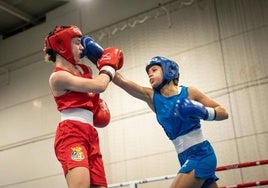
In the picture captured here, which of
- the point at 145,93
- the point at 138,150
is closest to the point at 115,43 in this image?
the point at 138,150

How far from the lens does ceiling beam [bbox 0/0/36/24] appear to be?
23.6ft

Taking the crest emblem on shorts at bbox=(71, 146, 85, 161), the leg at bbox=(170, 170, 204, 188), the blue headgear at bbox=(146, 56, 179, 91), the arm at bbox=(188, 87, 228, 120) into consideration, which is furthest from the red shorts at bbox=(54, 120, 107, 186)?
the arm at bbox=(188, 87, 228, 120)

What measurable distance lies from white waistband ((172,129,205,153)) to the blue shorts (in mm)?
27

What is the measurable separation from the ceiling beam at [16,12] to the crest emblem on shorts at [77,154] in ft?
18.6

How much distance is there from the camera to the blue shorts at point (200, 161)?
2.69 metres

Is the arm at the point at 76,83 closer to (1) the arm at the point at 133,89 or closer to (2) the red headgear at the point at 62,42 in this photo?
(2) the red headgear at the point at 62,42

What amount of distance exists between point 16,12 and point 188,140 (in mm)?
5769

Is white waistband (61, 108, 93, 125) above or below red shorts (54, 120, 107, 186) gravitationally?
above

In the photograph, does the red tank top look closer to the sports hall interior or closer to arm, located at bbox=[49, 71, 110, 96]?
arm, located at bbox=[49, 71, 110, 96]

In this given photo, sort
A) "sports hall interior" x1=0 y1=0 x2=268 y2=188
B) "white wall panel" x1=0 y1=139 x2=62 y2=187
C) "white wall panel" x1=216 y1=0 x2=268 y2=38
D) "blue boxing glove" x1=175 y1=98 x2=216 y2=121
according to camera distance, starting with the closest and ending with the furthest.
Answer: "blue boxing glove" x1=175 y1=98 x2=216 y2=121
"sports hall interior" x1=0 y1=0 x2=268 y2=188
"white wall panel" x1=216 y1=0 x2=268 y2=38
"white wall panel" x1=0 y1=139 x2=62 y2=187

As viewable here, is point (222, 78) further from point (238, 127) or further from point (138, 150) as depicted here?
point (138, 150)

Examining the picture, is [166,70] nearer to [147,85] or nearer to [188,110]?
[188,110]

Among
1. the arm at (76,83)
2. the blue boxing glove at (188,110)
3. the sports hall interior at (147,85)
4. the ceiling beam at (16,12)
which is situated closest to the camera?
the arm at (76,83)

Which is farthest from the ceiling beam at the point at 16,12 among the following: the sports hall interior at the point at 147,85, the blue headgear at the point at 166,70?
the blue headgear at the point at 166,70
